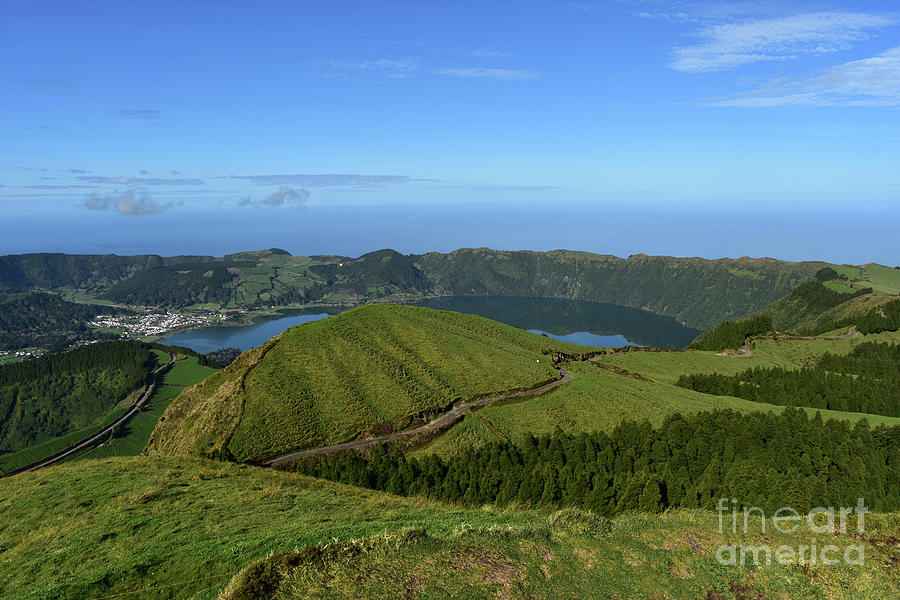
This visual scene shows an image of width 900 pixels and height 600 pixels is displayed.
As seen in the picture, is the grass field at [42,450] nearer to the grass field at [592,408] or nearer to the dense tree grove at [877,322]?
the grass field at [592,408]

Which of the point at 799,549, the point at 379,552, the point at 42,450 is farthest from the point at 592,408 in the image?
the point at 42,450

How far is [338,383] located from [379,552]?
195 ft

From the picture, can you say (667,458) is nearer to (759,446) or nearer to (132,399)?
(759,446)

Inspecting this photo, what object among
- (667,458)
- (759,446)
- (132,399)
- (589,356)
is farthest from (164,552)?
(132,399)

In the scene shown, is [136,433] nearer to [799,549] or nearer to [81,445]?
[81,445]

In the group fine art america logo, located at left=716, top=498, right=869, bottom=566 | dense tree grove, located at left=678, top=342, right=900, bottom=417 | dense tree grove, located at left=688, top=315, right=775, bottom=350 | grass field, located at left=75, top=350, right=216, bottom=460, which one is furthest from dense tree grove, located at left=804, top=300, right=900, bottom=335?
grass field, located at left=75, top=350, right=216, bottom=460

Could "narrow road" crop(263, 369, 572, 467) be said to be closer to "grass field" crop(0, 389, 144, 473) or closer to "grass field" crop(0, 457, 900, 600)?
"grass field" crop(0, 457, 900, 600)

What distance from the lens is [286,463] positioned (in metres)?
56.0

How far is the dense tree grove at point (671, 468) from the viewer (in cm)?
4241

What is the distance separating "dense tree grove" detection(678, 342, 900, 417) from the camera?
292 feet

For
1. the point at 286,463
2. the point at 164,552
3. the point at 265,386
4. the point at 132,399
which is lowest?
the point at 132,399

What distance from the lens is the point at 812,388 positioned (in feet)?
304

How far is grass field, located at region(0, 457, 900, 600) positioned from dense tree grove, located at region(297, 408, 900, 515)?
16.5 m

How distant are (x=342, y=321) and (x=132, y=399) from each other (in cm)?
15530
